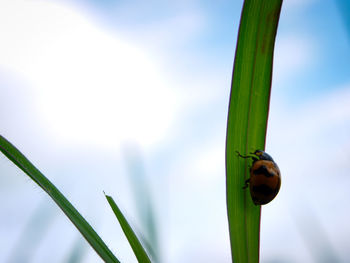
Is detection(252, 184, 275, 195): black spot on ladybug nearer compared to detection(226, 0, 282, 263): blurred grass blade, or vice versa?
detection(226, 0, 282, 263): blurred grass blade

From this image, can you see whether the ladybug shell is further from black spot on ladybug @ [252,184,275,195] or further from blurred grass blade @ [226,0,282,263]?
blurred grass blade @ [226,0,282,263]

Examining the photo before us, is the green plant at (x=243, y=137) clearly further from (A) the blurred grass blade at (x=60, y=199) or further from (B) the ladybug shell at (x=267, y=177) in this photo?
(B) the ladybug shell at (x=267, y=177)

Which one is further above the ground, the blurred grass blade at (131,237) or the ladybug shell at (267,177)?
the ladybug shell at (267,177)

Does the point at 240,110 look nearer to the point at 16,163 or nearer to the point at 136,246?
the point at 136,246

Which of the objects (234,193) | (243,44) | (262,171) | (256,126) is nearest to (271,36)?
(243,44)

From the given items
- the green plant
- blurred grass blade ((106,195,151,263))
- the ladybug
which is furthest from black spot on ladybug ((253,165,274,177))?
blurred grass blade ((106,195,151,263))

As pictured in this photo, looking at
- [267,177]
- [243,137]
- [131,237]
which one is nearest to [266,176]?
Result: [267,177]

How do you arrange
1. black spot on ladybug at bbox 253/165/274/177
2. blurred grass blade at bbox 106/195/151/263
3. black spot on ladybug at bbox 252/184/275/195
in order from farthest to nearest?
black spot on ladybug at bbox 253/165/274/177 < black spot on ladybug at bbox 252/184/275/195 < blurred grass blade at bbox 106/195/151/263

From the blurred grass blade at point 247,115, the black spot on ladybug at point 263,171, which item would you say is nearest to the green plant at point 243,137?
the blurred grass blade at point 247,115
